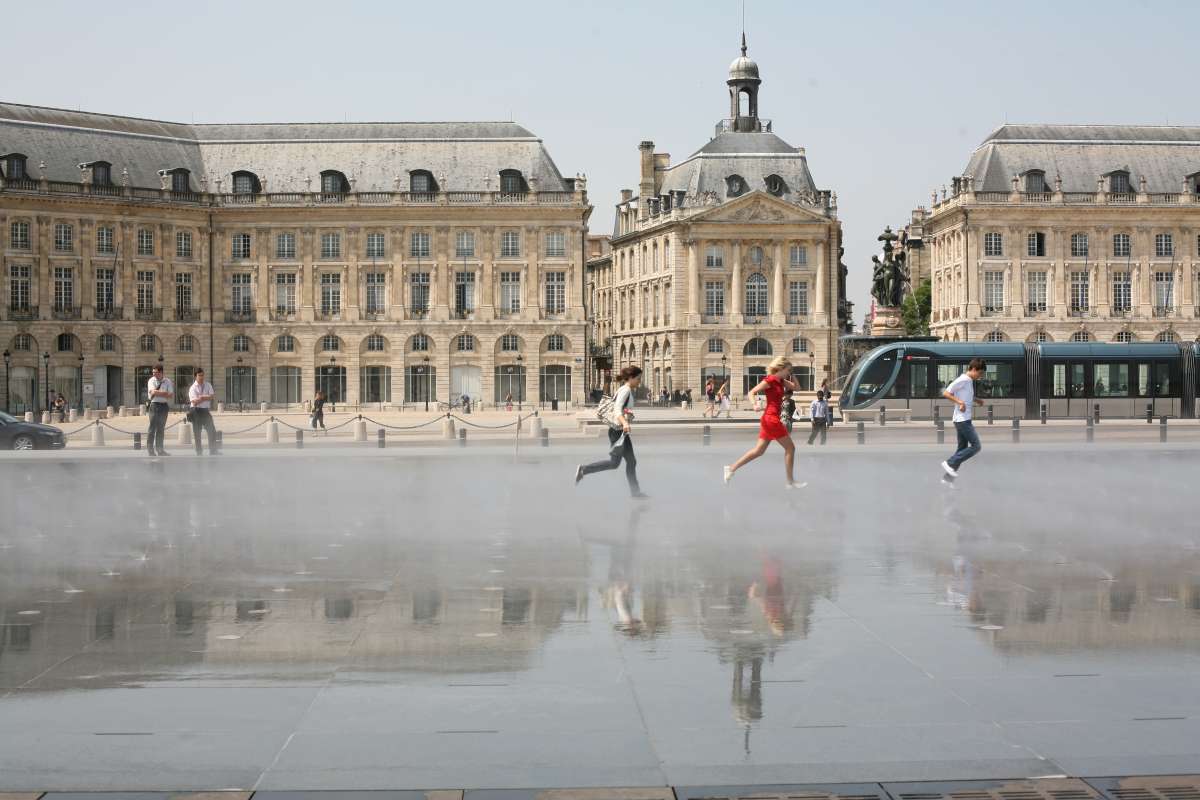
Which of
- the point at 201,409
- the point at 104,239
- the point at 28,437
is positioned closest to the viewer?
the point at 201,409

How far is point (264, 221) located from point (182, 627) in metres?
84.0

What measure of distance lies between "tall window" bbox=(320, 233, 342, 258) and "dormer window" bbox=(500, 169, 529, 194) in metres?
10.8

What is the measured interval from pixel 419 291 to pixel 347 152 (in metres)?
10.0

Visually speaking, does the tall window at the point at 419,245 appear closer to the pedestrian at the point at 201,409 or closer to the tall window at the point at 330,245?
the tall window at the point at 330,245

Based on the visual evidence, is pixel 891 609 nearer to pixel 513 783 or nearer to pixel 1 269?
pixel 513 783

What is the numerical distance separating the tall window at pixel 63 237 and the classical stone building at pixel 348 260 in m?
2.81

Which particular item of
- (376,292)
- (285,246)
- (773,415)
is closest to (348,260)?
(376,292)

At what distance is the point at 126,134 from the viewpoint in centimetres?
8962

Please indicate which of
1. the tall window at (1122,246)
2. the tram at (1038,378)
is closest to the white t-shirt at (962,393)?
the tram at (1038,378)

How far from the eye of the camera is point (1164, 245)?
311ft

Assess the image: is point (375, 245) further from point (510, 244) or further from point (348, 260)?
point (510, 244)

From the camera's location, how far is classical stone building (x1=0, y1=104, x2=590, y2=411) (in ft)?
293

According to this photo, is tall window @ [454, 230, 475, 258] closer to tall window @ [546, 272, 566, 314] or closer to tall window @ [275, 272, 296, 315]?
tall window @ [546, 272, 566, 314]

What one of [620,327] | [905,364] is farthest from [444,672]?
[620,327]
